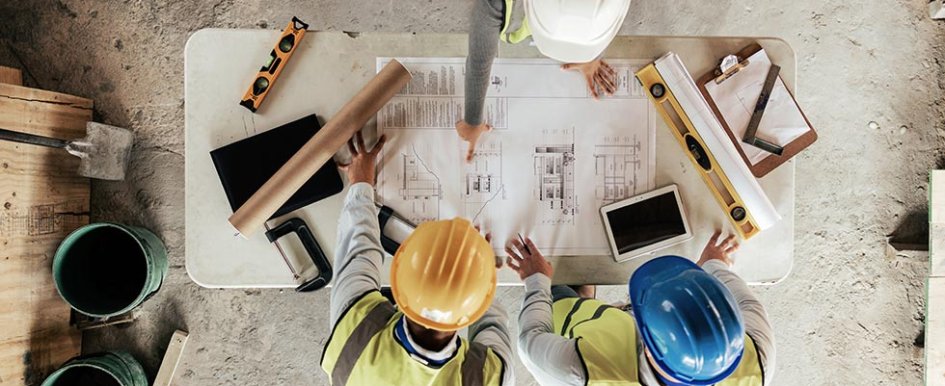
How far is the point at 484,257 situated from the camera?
1.25 meters

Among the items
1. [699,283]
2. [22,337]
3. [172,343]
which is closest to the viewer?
[699,283]

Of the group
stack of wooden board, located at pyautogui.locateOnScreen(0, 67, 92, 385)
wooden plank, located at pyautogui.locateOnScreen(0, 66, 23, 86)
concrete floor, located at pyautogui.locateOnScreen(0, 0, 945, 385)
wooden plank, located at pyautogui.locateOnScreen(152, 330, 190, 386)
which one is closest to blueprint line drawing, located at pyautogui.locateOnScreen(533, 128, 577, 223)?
concrete floor, located at pyautogui.locateOnScreen(0, 0, 945, 385)

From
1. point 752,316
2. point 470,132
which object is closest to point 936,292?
point 752,316

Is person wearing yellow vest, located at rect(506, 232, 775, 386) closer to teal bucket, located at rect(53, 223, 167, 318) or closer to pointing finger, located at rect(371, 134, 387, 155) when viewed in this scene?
pointing finger, located at rect(371, 134, 387, 155)

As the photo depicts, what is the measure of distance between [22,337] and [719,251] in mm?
2214

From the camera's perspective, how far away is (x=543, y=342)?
1433 mm

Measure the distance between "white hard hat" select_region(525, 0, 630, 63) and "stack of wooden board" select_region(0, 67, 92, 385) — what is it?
5.75ft

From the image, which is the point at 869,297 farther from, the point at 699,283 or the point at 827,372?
the point at 699,283

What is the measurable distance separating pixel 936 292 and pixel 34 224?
3262 mm

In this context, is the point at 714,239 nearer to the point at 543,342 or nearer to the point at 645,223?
the point at 645,223

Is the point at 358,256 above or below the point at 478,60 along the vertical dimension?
below

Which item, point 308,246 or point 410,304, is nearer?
point 410,304

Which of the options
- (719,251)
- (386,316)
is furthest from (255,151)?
(719,251)

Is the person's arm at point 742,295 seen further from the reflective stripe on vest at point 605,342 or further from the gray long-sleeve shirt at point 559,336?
the reflective stripe on vest at point 605,342
